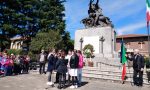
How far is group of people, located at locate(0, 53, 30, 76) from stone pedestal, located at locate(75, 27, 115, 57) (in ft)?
31.0

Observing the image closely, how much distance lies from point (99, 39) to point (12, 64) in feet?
40.7

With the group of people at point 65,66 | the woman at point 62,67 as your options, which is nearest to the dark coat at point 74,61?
the group of people at point 65,66

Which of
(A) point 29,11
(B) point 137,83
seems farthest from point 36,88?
(A) point 29,11

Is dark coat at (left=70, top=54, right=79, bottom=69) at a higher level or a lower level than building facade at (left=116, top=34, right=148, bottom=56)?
lower

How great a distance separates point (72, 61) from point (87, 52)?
42.0 feet

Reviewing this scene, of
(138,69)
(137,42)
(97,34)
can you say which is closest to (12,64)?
(138,69)

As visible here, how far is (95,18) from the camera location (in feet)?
91.9

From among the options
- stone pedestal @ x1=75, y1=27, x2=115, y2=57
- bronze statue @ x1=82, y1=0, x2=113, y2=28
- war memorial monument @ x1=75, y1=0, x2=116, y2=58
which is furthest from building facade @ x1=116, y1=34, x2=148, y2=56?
stone pedestal @ x1=75, y1=27, x2=115, y2=57

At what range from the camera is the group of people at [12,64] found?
16.1 m

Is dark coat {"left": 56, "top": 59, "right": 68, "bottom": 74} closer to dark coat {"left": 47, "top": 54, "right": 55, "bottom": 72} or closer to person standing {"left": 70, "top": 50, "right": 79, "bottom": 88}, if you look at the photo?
person standing {"left": 70, "top": 50, "right": 79, "bottom": 88}

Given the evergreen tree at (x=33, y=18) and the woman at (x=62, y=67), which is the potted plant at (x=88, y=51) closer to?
the evergreen tree at (x=33, y=18)

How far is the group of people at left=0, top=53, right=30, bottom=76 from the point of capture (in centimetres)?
1614

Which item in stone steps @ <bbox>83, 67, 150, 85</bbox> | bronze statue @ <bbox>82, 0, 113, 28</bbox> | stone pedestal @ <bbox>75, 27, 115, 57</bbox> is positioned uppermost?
bronze statue @ <bbox>82, 0, 113, 28</bbox>

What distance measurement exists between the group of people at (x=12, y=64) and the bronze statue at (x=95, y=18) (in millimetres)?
11486
